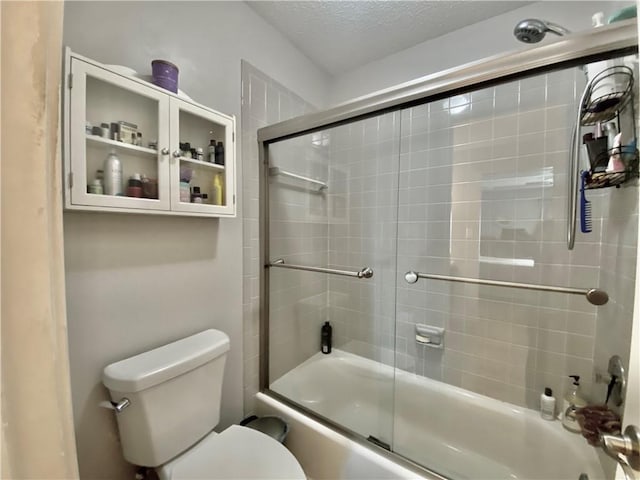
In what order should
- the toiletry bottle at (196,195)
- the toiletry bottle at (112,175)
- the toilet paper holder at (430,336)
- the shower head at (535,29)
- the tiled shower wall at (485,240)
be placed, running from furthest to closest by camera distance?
the toilet paper holder at (430,336) → the tiled shower wall at (485,240) → the toiletry bottle at (196,195) → the shower head at (535,29) → the toiletry bottle at (112,175)

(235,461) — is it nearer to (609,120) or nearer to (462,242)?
(462,242)

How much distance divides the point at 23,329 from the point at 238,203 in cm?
114

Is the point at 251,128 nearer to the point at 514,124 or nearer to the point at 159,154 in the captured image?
the point at 159,154

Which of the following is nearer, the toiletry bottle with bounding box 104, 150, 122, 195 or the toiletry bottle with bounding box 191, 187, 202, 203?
the toiletry bottle with bounding box 104, 150, 122, 195

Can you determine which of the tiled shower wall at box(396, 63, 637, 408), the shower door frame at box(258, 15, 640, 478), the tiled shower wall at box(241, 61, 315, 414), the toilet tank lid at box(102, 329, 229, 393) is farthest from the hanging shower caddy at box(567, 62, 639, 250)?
the toilet tank lid at box(102, 329, 229, 393)

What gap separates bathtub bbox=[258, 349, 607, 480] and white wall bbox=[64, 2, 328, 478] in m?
0.45

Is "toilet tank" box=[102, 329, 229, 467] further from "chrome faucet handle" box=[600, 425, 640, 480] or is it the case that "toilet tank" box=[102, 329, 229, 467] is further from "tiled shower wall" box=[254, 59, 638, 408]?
"chrome faucet handle" box=[600, 425, 640, 480]

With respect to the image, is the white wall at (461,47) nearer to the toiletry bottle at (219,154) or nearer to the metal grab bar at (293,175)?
the metal grab bar at (293,175)

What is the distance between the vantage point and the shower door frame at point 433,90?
77cm

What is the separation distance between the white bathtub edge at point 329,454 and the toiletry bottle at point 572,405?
655 millimetres

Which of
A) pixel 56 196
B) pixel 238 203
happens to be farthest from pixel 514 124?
pixel 56 196

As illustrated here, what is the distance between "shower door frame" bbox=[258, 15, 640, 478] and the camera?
2.52ft

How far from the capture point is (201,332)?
1.20 m

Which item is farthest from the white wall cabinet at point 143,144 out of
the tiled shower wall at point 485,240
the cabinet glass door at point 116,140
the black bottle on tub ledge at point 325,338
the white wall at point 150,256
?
the black bottle on tub ledge at point 325,338
